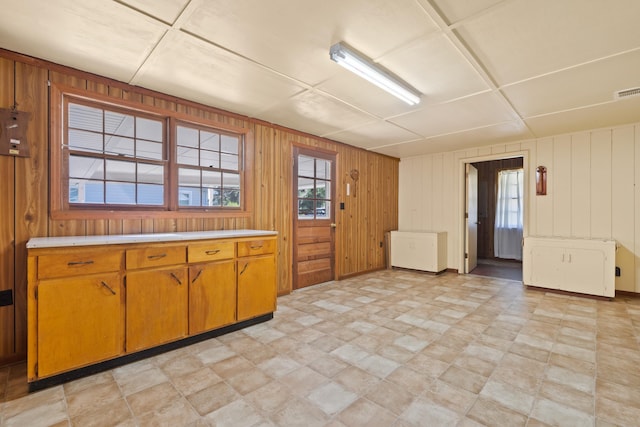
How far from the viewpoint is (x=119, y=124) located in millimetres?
3000

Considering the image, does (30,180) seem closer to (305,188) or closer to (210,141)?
(210,141)

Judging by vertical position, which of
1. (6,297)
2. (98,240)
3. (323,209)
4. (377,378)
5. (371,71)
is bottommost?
(377,378)

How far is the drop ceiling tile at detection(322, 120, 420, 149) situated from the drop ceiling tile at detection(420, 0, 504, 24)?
6.97 feet

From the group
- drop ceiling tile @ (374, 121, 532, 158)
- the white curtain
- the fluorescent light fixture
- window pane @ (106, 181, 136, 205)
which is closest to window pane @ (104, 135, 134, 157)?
window pane @ (106, 181, 136, 205)

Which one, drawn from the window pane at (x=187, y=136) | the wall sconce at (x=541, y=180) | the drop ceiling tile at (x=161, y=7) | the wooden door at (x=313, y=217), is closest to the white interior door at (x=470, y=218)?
the wall sconce at (x=541, y=180)

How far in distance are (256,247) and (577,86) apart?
11.7 ft

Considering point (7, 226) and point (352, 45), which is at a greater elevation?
point (352, 45)

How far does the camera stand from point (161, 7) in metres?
1.85

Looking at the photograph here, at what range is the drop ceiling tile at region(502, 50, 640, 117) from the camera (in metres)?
2.49

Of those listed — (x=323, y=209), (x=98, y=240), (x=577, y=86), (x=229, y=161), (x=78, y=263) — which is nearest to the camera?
(x=78, y=263)

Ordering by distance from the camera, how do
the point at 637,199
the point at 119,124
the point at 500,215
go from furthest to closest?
the point at 500,215, the point at 637,199, the point at 119,124

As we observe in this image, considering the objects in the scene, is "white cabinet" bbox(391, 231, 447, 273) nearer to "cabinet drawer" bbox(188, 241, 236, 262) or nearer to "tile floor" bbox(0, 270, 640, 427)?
"tile floor" bbox(0, 270, 640, 427)

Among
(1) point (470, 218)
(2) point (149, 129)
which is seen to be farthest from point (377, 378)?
(1) point (470, 218)

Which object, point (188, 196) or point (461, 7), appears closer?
point (461, 7)
